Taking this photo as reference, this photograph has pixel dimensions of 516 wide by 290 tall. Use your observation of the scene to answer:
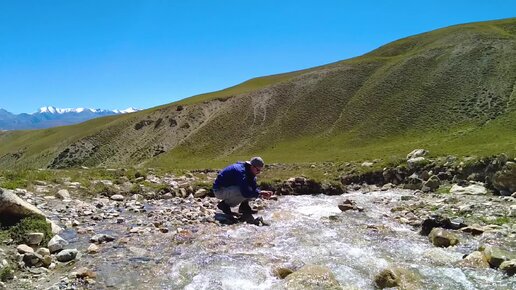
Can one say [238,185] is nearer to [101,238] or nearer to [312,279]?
[101,238]

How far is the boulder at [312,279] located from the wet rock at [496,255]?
4975 millimetres

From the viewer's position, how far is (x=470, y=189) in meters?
22.2

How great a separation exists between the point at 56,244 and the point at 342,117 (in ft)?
225

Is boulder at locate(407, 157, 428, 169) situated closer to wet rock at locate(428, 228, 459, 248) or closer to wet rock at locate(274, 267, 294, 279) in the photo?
wet rock at locate(428, 228, 459, 248)

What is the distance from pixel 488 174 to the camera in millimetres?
23109

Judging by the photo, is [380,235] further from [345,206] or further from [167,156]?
[167,156]

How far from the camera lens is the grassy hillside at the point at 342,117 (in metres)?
58.2

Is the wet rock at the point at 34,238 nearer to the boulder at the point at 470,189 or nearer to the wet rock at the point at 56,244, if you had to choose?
the wet rock at the point at 56,244

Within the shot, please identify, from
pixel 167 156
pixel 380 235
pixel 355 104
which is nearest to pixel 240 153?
pixel 167 156

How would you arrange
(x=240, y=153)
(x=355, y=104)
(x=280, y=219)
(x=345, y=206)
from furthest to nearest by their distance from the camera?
(x=355, y=104), (x=240, y=153), (x=345, y=206), (x=280, y=219)

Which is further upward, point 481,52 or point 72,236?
point 481,52

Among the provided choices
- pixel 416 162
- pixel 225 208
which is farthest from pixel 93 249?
pixel 416 162

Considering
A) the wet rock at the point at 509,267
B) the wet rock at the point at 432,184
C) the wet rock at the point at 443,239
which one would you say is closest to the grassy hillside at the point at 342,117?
the wet rock at the point at 432,184

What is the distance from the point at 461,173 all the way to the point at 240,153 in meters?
51.7
